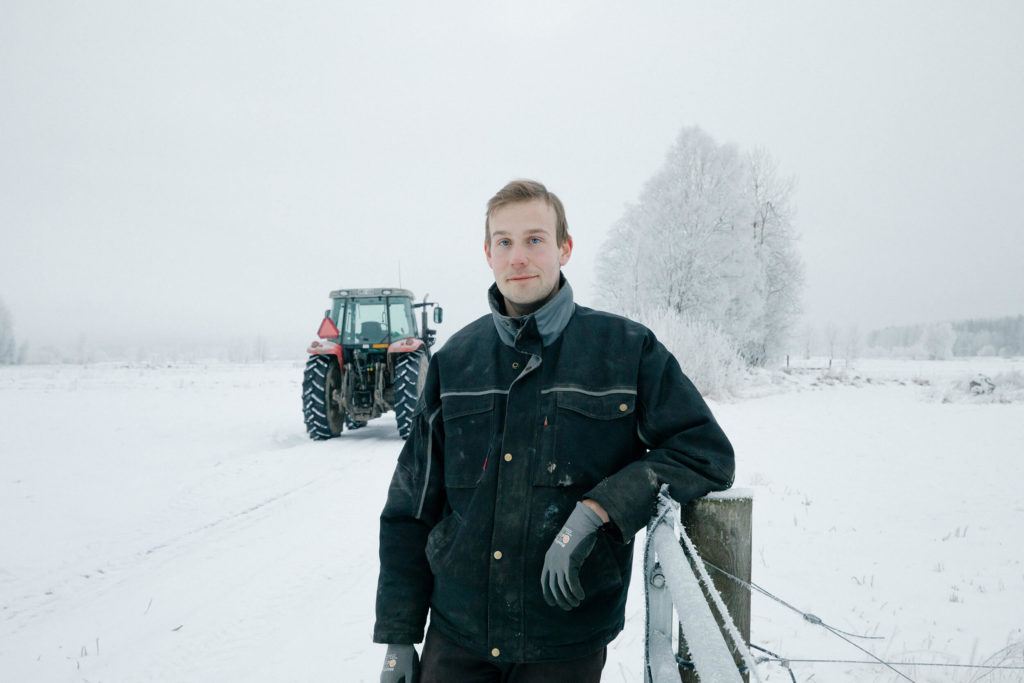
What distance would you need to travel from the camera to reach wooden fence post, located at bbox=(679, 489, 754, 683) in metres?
1.29

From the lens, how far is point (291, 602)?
3094mm

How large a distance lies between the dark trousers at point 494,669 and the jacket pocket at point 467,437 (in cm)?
47

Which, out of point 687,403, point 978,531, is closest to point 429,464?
point 687,403

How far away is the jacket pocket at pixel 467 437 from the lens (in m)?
1.48

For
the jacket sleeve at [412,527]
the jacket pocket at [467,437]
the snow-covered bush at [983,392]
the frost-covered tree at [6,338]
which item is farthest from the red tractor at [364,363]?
the frost-covered tree at [6,338]

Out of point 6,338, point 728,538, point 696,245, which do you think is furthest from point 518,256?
point 6,338

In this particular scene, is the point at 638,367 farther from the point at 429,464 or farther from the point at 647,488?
the point at 429,464

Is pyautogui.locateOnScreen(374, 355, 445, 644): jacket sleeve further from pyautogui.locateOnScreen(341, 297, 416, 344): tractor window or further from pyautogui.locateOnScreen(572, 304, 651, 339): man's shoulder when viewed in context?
pyautogui.locateOnScreen(341, 297, 416, 344): tractor window

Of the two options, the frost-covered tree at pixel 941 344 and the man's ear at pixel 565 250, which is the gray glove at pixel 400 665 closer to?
the man's ear at pixel 565 250

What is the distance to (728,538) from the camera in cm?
130

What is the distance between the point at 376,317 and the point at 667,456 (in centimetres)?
914

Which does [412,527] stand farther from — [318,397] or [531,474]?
[318,397]

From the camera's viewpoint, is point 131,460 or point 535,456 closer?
point 535,456

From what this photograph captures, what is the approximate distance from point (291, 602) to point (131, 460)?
572cm
